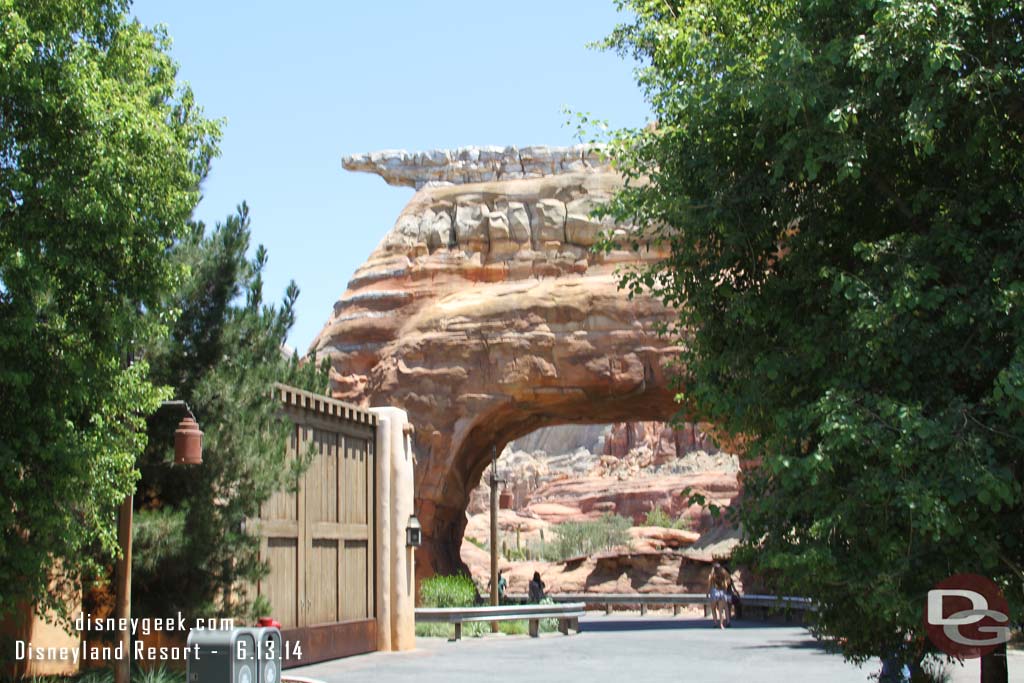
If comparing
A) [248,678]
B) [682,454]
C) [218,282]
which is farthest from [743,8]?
[682,454]

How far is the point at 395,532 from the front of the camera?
19062mm

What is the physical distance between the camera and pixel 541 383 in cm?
2780

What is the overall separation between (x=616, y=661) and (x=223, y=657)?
29.7ft

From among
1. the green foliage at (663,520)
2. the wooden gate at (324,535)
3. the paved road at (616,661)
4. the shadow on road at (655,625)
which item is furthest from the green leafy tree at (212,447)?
the green foliage at (663,520)

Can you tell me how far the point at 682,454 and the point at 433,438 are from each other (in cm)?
5147

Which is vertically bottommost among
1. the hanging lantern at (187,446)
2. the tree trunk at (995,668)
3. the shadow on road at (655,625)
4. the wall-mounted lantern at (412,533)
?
the shadow on road at (655,625)

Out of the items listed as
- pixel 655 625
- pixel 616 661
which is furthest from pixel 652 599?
pixel 616 661

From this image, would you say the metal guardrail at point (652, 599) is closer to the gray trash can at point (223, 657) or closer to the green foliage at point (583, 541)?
the green foliage at point (583, 541)

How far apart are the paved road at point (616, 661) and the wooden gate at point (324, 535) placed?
533 mm

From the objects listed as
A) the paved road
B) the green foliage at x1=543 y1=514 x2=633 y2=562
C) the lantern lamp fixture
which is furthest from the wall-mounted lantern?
the green foliage at x1=543 y1=514 x2=633 y2=562

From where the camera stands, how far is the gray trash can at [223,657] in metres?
9.38

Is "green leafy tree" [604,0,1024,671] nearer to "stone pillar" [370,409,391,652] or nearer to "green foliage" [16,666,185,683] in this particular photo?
"green foliage" [16,666,185,683]

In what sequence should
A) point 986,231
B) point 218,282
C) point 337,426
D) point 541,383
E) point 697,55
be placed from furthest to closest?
point 541,383, point 337,426, point 218,282, point 697,55, point 986,231

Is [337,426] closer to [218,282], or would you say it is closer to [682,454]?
[218,282]
